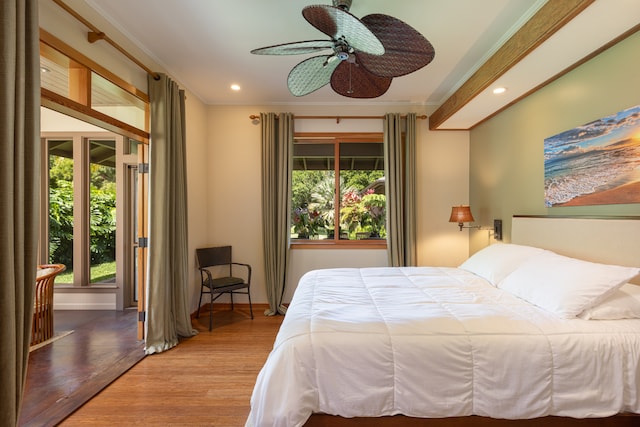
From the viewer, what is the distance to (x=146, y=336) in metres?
2.69

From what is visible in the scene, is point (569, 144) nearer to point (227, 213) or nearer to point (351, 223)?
point (351, 223)

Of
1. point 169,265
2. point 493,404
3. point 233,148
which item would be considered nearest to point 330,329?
point 493,404

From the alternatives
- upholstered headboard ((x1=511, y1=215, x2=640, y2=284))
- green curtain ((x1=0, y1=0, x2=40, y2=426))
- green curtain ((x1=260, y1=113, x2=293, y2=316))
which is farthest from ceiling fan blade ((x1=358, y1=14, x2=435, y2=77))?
green curtain ((x1=260, y1=113, x2=293, y2=316))

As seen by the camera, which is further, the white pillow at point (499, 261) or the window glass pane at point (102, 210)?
the window glass pane at point (102, 210)

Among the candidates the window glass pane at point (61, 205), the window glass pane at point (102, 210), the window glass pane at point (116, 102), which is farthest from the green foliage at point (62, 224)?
the window glass pane at point (116, 102)

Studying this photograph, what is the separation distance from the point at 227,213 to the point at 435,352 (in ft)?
10.5

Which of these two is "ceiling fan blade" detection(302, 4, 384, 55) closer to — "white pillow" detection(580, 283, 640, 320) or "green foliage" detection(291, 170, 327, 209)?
"white pillow" detection(580, 283, 640, 320)

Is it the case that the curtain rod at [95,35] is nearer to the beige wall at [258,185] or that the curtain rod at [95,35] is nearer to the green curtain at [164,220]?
the green curtain at [164,220]

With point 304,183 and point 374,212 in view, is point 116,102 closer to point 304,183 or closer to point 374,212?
point 304,183

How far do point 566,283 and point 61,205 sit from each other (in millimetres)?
5371

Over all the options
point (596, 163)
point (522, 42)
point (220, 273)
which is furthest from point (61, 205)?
point (596, 163)

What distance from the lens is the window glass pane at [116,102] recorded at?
2.29 m

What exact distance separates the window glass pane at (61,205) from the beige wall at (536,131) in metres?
5.29

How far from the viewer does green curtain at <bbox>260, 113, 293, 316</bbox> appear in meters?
3.74
